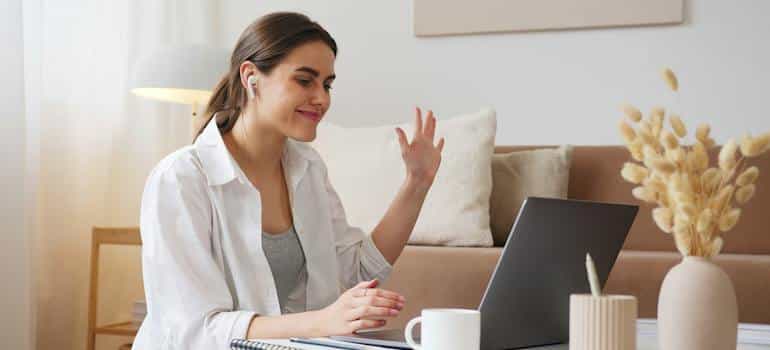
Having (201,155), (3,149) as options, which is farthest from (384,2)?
(201,155)

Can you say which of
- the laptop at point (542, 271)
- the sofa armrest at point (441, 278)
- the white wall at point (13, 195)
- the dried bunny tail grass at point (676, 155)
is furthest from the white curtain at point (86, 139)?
the dried bunny tail grass at point (676, 155)

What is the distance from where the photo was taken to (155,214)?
1487 mm

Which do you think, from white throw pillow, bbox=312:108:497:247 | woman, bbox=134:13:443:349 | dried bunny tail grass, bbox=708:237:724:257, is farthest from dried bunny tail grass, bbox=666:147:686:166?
white throw pillow, bbox=312:108:497:247

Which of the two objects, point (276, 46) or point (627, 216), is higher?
point (276, 46)

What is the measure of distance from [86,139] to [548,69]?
1.69 m

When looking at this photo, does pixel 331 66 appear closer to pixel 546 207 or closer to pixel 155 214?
pixel 155 214

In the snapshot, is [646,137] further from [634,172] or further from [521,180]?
[521,180]

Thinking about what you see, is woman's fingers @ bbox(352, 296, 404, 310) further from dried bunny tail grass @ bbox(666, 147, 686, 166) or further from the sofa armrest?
the sofa armrest

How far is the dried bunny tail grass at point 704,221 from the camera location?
1118 mm

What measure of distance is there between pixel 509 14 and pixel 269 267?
7.14 feet

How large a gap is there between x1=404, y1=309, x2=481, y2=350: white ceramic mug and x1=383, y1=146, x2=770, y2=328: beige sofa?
1477 millimetres

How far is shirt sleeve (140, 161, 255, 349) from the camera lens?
143 centimetres

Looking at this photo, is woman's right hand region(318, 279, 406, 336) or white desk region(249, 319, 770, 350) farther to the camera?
white desk region(249, 319, 770, 350)

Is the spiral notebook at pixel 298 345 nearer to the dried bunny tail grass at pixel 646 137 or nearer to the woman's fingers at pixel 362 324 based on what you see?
the woman's fingers at pixel 362 324
